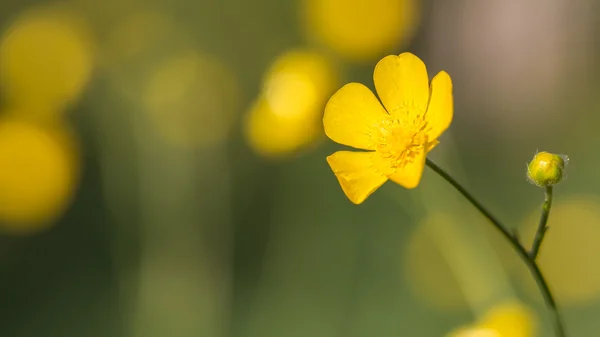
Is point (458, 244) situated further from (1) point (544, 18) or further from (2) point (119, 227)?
(1) point (544, 18)

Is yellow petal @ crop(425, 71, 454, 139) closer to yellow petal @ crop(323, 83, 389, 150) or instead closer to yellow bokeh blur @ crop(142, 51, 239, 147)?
yellow petal @ crop(323, 83, 389, 150)

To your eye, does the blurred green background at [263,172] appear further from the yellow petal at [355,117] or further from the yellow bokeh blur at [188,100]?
the yellow petal at [355,117]

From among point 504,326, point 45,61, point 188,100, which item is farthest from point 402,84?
point 45,61

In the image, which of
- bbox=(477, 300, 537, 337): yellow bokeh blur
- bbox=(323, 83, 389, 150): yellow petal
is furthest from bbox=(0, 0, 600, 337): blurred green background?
bbox=(323, 83, 389, 150): yellow petal

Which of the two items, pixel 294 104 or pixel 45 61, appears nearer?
pixel 294 104

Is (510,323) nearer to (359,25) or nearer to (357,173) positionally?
(357,173)

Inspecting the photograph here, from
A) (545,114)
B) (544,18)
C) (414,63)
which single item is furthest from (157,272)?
(544,18)
